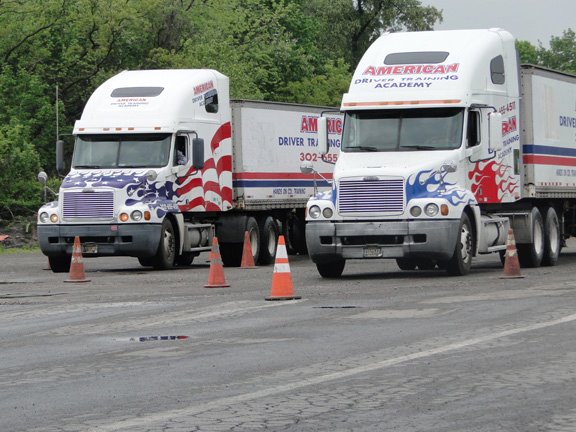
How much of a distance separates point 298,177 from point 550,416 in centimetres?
2685

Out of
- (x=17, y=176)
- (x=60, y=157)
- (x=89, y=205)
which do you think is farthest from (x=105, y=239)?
(x=17, y=176)

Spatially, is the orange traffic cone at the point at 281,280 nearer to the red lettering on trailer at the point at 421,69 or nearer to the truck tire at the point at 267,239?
the red lettering on trailer at the point at 421,69

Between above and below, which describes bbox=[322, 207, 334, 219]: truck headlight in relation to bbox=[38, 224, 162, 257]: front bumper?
above

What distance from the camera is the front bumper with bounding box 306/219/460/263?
24.2 metres

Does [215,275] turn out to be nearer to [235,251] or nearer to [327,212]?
[327,212]

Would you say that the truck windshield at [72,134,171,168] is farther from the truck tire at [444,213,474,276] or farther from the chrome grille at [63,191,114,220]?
the truck tire at [444,213,474,276]

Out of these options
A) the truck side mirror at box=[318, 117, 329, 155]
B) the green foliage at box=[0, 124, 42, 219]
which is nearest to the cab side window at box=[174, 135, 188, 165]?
the truck side mirror at box=[318, 117, 329, 155]

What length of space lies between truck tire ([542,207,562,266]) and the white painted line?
13835 mm

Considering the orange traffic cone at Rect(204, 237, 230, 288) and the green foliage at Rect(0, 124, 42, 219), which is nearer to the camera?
the orange traffic cone at Rect(204, 237, 230, 288)

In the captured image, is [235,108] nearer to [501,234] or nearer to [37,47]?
[501,234]

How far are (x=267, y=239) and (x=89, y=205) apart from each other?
5.15 m

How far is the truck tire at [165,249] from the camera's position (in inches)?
1185

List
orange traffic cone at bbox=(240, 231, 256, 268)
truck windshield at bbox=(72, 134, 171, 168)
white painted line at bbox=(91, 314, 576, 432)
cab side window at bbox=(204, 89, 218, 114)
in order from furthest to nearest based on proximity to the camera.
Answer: cab side window at bbox=(204, 89, 218, 114), orange traffic cone at bbox=(240, 231, 256, 268), truck windshield at bbox=(72, 134, 171, 168), white painted line at bbox=(91, 314, 576, 432)

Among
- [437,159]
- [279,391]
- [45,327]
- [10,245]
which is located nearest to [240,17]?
[10,245]
